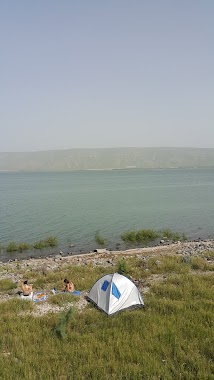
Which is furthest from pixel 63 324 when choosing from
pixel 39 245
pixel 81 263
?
pixel 39 245

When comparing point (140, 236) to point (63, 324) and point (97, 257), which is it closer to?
point (97, 257)

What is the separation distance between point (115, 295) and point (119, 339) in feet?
9.79

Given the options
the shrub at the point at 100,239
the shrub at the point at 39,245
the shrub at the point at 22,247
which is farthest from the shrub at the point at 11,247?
the shrub at the point at 100,239

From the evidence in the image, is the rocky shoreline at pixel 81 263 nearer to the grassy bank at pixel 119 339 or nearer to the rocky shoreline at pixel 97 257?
the rocky shoreline at pixel 97 257

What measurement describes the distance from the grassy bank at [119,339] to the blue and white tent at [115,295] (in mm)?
397

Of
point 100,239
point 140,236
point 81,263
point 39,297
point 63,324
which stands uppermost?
point 63,324

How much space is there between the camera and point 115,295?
12.2 meters

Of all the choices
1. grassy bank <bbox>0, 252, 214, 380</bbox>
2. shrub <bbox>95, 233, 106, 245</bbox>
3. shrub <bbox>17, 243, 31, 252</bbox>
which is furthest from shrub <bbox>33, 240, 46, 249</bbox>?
grassy bank <bbox>0, 252, 214, 380</bbox>

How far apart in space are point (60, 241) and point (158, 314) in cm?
2169

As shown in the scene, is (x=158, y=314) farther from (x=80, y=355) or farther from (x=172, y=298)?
(x=80, y=355)

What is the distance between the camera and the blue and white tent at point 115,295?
470 inches

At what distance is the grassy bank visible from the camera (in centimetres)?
776

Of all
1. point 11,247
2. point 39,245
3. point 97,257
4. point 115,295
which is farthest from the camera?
point 39,245

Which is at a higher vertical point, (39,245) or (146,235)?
(146,235)
